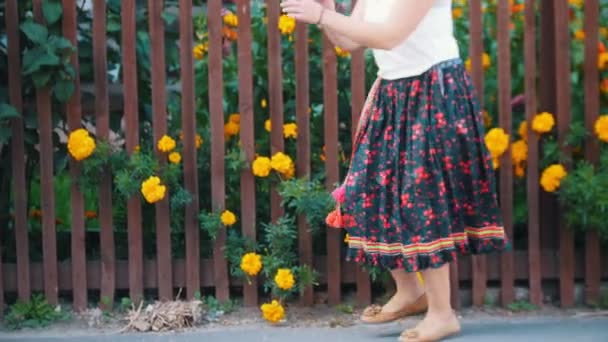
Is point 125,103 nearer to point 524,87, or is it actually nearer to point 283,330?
point 283,330

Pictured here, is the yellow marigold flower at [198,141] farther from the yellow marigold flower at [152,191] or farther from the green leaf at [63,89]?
the green leaf at [63,89]

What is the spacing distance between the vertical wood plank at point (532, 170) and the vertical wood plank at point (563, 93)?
3.6 inches

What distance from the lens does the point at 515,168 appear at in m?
4.46

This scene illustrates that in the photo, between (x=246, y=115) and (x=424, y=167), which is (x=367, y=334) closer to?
(x=424, y=167)

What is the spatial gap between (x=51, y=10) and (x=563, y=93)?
2.08m

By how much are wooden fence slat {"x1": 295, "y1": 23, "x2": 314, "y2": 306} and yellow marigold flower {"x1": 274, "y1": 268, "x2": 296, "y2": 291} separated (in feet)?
0.67

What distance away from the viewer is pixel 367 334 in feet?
13.3

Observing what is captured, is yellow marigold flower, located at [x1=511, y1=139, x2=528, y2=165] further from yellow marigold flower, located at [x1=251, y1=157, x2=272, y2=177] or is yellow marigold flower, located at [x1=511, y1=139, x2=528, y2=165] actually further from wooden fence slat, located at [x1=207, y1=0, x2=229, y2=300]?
wooden fence slat, located at [x1=207, y1=0, x2=229, y2=300]

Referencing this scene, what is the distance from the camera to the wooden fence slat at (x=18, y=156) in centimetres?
424

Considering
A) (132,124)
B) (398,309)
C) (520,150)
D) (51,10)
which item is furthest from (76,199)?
(520,150)

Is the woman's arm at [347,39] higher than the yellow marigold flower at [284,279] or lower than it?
higher

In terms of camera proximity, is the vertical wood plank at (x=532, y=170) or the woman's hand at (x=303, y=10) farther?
the vertical wood plank at (x=532, y=170)

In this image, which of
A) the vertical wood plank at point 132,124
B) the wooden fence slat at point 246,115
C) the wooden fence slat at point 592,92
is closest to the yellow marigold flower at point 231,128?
the wooden fence slat at point 246,115

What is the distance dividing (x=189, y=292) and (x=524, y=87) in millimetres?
1655
